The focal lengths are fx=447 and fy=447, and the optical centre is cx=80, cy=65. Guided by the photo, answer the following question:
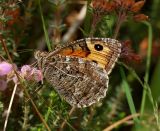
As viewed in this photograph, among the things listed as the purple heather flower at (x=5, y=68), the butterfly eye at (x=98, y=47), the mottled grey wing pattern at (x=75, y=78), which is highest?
the butterfly eye at (x=98, y=47)

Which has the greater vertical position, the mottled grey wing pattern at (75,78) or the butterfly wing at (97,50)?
the butterfly wing at (97,50)

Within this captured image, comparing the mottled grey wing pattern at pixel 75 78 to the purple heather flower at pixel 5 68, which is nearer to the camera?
the purple heather flower at pixel 5 68

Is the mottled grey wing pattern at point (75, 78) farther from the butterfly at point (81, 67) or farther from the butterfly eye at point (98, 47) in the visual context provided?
the butterfly eye at point (98, 47)

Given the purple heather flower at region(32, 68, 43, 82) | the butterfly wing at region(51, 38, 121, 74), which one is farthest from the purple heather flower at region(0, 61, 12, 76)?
the butterfly wing at region(51, 38, 121, 74)

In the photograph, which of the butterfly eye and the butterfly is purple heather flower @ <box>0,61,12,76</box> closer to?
the butterfly

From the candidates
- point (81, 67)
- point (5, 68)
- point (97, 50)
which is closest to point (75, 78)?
point (81, 67)

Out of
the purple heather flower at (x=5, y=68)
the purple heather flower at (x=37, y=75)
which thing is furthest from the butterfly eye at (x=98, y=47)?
the purple heather flower at (x=5, y=68)

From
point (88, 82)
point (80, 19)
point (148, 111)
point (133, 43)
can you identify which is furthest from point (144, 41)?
point (148, 111)
